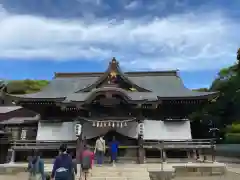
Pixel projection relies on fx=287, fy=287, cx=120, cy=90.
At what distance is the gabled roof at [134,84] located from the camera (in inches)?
853

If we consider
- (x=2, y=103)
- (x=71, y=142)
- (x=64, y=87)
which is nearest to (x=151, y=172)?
(x=71, y=142)

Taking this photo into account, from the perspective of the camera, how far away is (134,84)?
2247cm

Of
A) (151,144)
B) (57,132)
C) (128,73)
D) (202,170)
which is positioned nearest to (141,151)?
(151,144)

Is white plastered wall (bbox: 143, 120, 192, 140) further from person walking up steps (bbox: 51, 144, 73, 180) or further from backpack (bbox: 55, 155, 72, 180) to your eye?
backpack (bbox: 55, 155, 72, 180)

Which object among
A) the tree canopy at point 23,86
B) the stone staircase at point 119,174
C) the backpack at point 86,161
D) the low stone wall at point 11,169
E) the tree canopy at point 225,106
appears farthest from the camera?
the tree canopy at point 23,86

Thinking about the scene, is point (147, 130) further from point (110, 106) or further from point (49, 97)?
point (49, 97)

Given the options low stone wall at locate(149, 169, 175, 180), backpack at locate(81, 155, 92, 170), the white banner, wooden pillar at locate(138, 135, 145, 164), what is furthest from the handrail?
backpack at locate(81, 155, 92, 170)

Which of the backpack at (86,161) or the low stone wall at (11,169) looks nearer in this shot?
the backpack at (86,161)

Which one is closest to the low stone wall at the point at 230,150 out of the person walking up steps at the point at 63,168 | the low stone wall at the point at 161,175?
the low stone wall at the point at 161,175

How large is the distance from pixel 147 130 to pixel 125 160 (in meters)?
2.81

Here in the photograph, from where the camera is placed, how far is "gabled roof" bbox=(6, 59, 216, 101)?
71.1 ft

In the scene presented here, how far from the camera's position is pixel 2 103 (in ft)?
162

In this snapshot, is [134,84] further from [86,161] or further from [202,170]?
[86,161]

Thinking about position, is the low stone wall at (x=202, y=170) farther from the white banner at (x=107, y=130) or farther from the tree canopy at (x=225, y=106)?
the tree canopy at (x=225, y=106)
